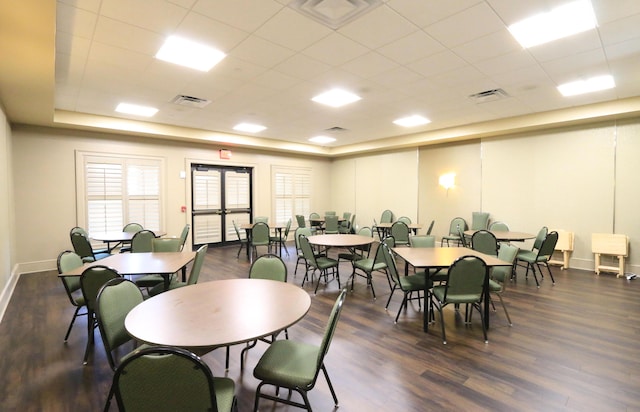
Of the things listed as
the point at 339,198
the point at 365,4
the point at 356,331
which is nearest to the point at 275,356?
the point at 356,331

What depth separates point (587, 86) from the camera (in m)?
4.63

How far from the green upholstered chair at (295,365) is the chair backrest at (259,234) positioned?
4663 millimetres

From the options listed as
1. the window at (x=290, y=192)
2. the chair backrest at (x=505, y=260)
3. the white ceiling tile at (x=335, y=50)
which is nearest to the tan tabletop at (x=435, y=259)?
the chair backrest at (x=505, y=260)

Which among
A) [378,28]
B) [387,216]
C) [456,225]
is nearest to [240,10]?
[378,28]

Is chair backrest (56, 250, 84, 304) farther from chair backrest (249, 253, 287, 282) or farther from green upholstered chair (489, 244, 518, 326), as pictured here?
green upholstered chair (489, 244, 518, 326)

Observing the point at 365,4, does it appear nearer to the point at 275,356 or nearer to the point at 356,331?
the point at 275,356

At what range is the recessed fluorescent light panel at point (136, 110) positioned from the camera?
5.64 m

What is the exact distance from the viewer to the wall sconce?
27.3ft

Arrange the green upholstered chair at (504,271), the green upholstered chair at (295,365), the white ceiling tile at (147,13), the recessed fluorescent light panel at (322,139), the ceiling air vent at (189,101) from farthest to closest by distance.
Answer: the recessed fluorescent light panel at (322,139) < the ceiling air vent at (189,101) < the green upholstered chair at (504,271) < the white ceiling tile at (147,13) < the green upholstered chair at (295,365)

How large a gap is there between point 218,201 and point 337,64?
606 cm

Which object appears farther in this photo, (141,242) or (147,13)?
(141,242)

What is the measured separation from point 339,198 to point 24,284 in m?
8.42

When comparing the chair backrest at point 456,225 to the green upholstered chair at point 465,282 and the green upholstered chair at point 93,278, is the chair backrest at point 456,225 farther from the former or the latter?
the green upholstered chair at point 93,278

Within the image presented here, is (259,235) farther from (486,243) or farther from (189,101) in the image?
(486,243)
